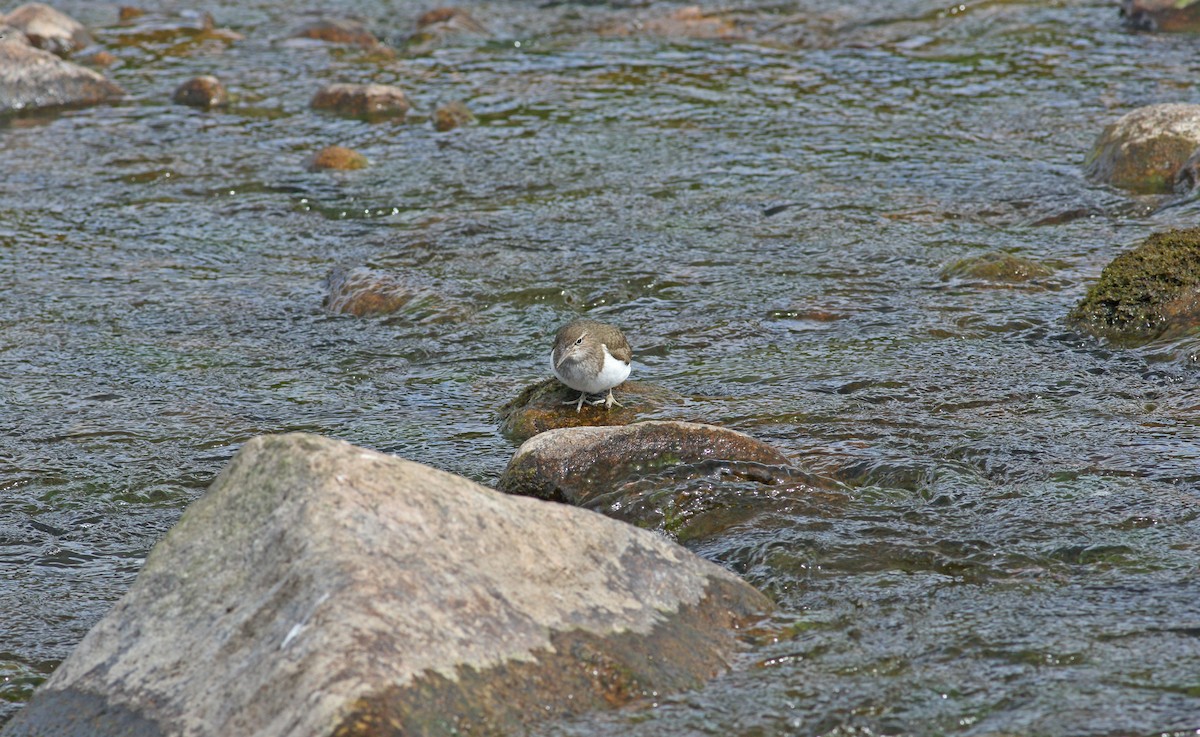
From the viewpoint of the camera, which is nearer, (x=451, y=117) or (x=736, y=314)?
(x=736, y=314)

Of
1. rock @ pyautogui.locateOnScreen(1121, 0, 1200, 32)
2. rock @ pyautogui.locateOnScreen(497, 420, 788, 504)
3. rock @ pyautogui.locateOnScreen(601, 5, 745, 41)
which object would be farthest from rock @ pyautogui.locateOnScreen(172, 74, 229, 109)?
rock @ pyautogui.locateOnScreen(1121, 0, 1200, 32)

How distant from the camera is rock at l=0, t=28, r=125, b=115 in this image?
1652cm

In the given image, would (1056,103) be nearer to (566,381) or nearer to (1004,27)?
(1004,27)

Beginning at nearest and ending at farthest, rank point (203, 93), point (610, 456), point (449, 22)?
point (610, 456) → point (203, 93) → point (449, 22)

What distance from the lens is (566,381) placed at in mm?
7695

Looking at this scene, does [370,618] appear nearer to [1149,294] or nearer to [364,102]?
[1149,294]

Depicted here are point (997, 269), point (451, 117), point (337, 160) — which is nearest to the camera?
point (997, 269)

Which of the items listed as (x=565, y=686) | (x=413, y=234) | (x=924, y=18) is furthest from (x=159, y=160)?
(x=565, y=686)

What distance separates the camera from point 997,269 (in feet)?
34.1

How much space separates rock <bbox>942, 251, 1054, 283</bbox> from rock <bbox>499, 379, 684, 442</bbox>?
309 cm

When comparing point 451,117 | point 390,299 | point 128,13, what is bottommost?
point 390,299

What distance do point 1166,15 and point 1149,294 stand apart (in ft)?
31.4

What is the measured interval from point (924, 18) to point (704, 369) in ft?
35.7

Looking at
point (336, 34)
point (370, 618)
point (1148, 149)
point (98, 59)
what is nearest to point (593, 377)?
point (370, 618)
